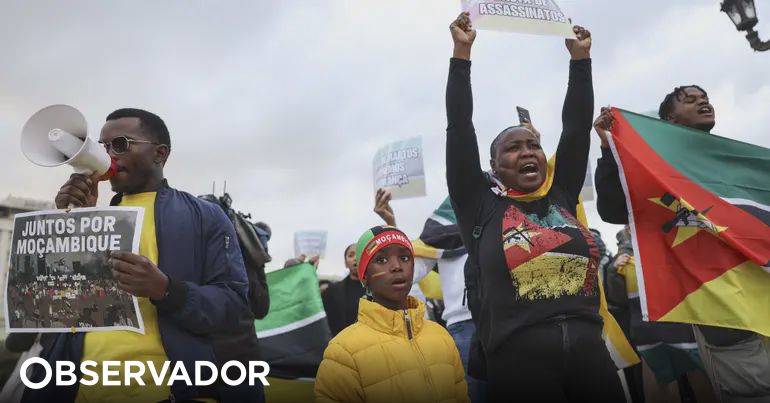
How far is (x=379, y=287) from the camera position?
3.13m

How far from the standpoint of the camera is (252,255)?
383cm

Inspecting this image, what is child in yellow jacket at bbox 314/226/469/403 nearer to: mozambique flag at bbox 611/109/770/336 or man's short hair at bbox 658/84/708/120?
mozambique flag at bbox 611/109/770/336

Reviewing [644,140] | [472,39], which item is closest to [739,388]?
[644,140]

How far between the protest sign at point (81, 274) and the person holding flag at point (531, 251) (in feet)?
4.78

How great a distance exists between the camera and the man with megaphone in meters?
2.09

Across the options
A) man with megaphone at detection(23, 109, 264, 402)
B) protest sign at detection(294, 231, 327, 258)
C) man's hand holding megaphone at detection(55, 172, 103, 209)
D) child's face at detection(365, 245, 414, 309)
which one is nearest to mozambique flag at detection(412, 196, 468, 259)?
child's face at detection(365, 245, 414, 309)

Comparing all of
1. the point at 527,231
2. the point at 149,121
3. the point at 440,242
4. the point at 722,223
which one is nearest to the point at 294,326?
the point at 440,242

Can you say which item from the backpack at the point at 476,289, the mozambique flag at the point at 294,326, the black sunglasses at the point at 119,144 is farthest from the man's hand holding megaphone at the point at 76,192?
the mozambique flag at the point at 294,326

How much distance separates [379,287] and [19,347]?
64.5 inches

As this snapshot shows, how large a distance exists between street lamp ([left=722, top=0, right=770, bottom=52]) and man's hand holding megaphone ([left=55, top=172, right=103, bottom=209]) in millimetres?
5310

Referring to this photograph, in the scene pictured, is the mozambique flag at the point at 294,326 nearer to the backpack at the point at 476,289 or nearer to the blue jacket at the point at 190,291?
the backpack at the point at 476,289

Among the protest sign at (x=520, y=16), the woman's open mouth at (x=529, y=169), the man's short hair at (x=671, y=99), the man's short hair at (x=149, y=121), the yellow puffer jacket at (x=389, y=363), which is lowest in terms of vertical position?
the yellow puffer jacket at (x=389, y=363)

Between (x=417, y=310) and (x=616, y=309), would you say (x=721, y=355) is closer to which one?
(x=417, y=310)

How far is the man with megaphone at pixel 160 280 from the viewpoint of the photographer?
2094mm
